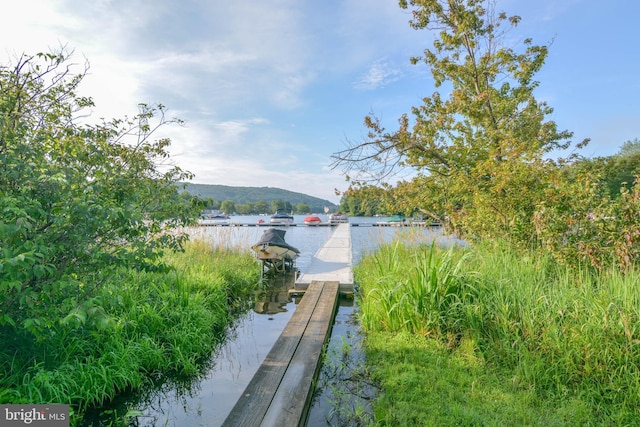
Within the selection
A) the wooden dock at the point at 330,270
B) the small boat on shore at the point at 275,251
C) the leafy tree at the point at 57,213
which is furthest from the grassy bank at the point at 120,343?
the small boat on shore at the point at 275,251

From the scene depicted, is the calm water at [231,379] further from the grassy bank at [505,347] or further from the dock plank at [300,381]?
the grassy bank at [505,347]

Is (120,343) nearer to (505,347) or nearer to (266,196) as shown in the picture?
(505,347)

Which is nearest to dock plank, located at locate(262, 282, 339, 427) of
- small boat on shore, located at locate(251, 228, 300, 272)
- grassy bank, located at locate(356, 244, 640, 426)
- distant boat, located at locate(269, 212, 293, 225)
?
grassy bank, located at locate(356, 244, 640, 426)

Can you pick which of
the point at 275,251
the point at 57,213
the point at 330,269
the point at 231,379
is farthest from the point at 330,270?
the point at 57,213

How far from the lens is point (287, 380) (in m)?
2.68

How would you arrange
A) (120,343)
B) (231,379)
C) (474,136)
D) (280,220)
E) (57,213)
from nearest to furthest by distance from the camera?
1. (57,213)
2. (120,343)
3. (231,379)
4. (474,136)
5. (280,220)

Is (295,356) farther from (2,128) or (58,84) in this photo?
(58,84)

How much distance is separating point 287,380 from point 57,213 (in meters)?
2.16

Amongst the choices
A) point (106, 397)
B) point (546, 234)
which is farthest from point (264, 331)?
point (546, 234)

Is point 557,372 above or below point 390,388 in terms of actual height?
above

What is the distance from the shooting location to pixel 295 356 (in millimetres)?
3150

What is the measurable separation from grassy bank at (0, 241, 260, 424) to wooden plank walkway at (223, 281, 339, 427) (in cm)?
103

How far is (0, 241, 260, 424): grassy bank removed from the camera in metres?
2.46

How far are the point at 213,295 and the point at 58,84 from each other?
3370mm
